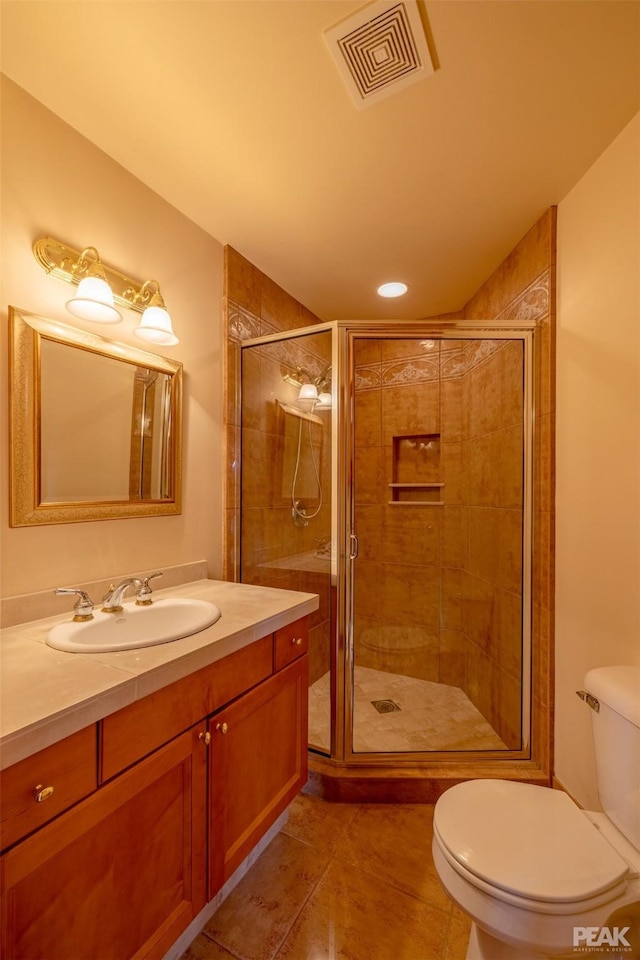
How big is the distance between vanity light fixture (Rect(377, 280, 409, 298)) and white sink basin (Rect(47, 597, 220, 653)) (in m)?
2.07

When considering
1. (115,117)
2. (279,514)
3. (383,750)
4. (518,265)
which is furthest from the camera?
(279,514)

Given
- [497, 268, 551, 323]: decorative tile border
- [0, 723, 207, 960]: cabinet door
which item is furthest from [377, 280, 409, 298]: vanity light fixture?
[0, 723, 207, 960]: cabinet door

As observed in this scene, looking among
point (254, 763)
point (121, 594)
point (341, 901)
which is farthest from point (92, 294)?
point (341, 901)

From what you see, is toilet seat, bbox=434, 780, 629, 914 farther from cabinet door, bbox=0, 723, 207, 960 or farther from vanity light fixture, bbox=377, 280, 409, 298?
vanity light fixture, bbox=377, 280, 409, 298

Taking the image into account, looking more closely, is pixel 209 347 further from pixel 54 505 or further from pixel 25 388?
pixel 54 505

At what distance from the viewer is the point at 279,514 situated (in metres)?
2.17

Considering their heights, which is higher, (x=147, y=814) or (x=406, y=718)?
(x=147, y=814)

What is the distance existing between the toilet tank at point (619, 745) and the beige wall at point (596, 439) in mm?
285

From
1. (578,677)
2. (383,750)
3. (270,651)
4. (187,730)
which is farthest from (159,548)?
(578,677)

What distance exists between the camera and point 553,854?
2.97 feet

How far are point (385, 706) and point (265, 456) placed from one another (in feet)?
5.09

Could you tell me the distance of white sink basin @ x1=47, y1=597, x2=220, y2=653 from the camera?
1.01 meters

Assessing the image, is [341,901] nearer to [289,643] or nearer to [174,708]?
[289,643]

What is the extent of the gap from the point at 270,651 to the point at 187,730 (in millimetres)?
357
